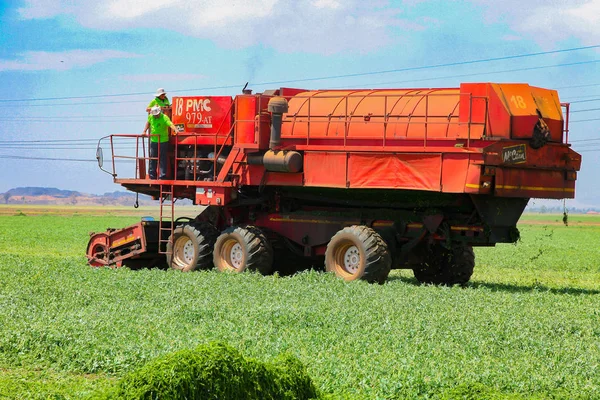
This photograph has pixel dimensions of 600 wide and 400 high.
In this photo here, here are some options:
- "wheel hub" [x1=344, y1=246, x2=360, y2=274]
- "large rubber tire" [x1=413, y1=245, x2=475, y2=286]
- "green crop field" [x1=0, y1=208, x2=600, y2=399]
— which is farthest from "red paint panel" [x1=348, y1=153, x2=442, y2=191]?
"large rubber tire" [x1=413, y1=245, x2=475, y2=286]

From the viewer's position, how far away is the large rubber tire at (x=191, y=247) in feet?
70.1

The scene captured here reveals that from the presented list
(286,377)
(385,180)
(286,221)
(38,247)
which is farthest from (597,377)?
(38,247)

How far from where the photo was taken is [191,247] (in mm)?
21766

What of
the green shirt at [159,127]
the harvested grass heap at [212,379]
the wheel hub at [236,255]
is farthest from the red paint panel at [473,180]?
the harvested grass heap at [212,379]

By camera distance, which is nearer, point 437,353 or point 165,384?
point 165,384

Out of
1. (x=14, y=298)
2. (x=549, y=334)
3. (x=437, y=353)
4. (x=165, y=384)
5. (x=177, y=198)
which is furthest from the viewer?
(x=177, y=198)

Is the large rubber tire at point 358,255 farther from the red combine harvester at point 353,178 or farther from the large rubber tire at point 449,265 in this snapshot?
the large rubber tire at point 449,265

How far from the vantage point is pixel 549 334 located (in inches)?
499

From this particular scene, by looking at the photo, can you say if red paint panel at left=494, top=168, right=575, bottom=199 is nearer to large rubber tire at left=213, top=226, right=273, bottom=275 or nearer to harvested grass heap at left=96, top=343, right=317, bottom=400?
large rubber tire at left=213, top=226, right=273, bottom=275

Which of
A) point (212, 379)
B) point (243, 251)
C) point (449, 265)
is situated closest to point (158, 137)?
point (243, 251)

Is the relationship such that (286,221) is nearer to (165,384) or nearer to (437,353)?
(437,353)

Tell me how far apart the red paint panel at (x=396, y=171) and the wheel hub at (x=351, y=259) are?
51.1 inches

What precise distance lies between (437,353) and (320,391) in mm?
2182

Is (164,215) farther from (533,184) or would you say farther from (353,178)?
(533,184)
